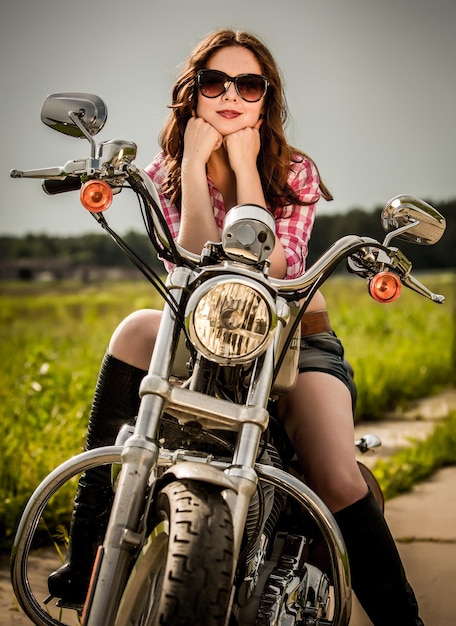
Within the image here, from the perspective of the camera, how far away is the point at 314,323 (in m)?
2.32

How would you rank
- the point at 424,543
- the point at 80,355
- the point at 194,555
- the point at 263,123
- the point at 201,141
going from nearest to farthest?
the point at 194,555 < the point at 201,141 < the point at 263,123 < the point at 424,543 < the point at 80,355

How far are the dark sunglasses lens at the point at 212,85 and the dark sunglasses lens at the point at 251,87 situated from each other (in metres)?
0.04

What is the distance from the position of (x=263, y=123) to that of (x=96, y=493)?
3.71 feet

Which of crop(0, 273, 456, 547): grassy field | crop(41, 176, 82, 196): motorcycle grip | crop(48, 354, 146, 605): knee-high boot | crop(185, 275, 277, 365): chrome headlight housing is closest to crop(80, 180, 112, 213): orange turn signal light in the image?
crop(41, 176, 82, 196): motorcycle grip

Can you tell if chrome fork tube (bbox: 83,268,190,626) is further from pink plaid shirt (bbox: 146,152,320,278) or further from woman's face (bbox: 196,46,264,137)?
woman's face (bbox: 196,46,264,137)

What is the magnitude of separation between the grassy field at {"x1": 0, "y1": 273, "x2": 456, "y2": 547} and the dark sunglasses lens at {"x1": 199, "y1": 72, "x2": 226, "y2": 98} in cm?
172

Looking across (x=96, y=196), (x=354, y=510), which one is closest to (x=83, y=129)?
(x=96, y=196)

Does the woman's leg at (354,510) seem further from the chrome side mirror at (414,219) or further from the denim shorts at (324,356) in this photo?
the chrome side mirror at (414,219)

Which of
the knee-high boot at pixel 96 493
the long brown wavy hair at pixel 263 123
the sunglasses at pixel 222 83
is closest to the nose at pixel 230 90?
the sunglasses at pixel 222 83

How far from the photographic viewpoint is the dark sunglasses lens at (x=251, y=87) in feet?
6.75

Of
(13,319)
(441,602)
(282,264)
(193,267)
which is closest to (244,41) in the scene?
(282,264)

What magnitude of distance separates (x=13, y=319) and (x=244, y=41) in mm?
4994

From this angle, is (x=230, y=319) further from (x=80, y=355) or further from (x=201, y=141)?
(x=80, y=355)

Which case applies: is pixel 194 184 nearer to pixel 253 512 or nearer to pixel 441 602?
pixel 253 512
